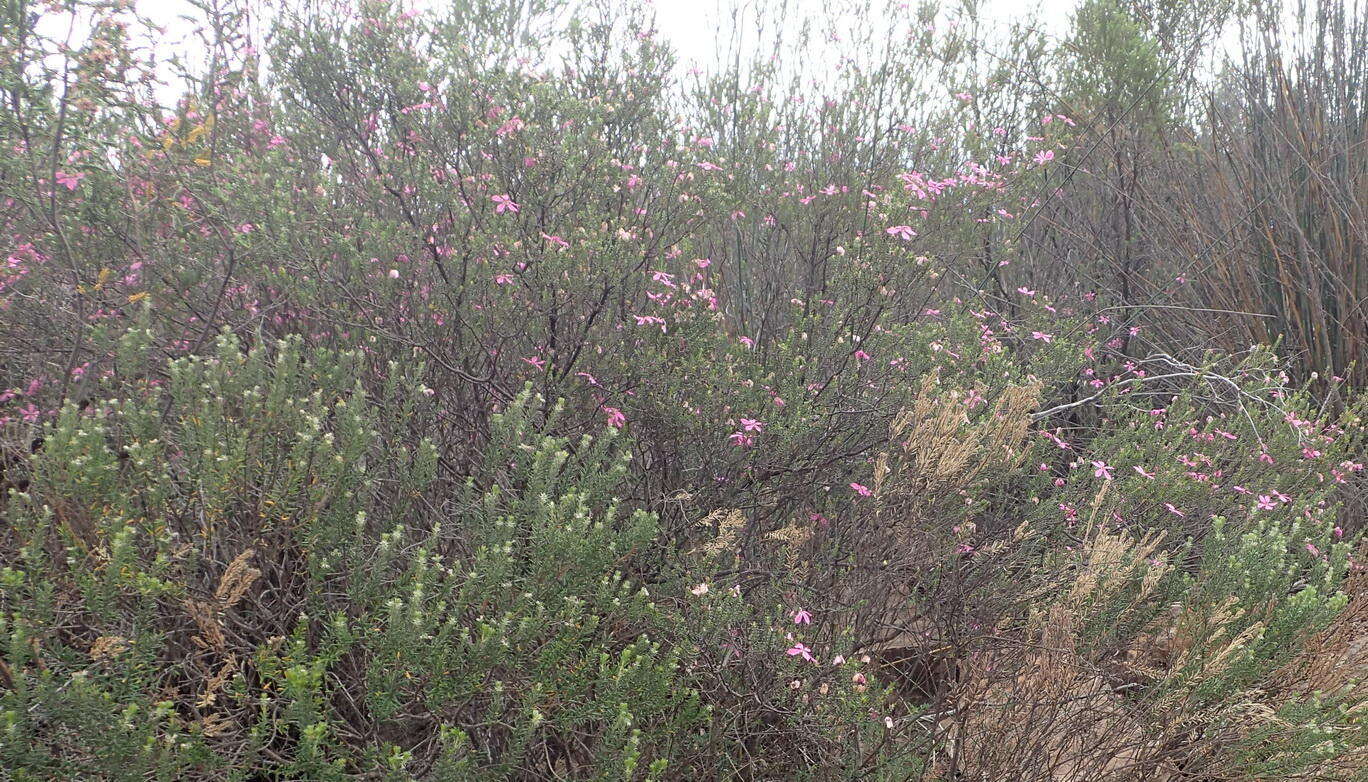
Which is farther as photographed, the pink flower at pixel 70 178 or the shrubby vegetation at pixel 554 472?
the pink flower at pixel 70 178

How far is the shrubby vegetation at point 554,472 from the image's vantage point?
7.26 ft

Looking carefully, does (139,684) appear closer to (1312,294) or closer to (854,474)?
(854,474)

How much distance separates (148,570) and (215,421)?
36 cm

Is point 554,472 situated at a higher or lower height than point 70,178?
lower

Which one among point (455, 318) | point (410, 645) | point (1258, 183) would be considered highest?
point (1258, 183)

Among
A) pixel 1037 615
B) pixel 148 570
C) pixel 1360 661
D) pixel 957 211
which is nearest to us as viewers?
pixel 148 570

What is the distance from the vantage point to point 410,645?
206 centimetres

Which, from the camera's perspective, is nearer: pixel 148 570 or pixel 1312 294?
pixel 148 570

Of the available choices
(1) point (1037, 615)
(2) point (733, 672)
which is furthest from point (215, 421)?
(1) point (1037, 615)

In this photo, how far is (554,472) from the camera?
2.48m

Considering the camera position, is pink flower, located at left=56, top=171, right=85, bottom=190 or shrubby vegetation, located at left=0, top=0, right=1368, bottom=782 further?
pink flower, located at left=56, top=171, right=85, bottom=190

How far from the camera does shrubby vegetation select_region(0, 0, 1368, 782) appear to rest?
7.26 ft

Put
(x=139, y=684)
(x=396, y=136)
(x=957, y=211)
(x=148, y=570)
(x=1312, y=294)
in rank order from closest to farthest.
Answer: (x=139, y=684) < (x=148, y=570) < (x=396, y=136) < (x=957, y=211) < (x=1312, y=294)

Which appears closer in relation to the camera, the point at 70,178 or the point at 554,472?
the point at 554,472
